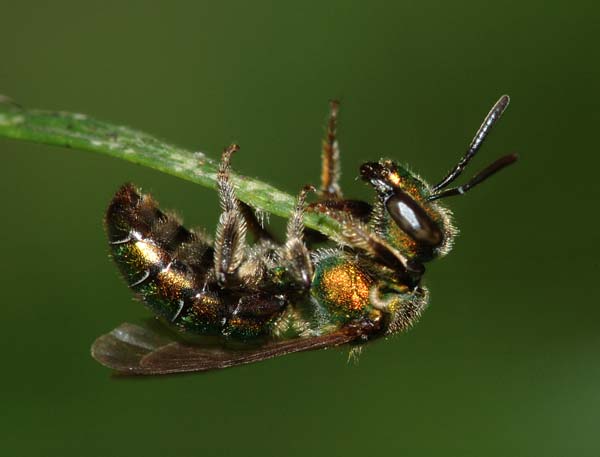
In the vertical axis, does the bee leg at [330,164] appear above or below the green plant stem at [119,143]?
above

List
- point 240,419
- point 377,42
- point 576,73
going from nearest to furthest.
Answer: point 240,419 < point 576,73 < point 377,42

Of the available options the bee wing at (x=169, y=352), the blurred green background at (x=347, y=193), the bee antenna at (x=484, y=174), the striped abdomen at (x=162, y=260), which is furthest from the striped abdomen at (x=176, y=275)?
the blurred green background at (x=347, y=193)

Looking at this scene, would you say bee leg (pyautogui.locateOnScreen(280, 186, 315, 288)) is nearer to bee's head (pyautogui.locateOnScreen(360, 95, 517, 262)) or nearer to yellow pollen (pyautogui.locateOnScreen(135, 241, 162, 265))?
bee's head (pyautogui.locateOnScreen(360, 95, 517, 262))

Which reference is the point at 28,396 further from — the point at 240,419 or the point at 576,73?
the point at 576,73

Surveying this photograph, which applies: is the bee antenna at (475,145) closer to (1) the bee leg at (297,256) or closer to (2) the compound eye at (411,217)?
(2) the compound eye at (411,217)

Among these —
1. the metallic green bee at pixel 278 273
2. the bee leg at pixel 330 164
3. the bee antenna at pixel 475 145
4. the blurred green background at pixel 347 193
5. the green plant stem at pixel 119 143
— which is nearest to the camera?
the green plant stem at pixel 119 143

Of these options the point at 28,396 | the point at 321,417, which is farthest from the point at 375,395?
the point at 28,396

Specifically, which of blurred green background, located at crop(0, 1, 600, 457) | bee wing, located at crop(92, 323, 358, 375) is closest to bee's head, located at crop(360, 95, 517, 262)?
bee wing, located at crop(92, 323, 358, 375)
